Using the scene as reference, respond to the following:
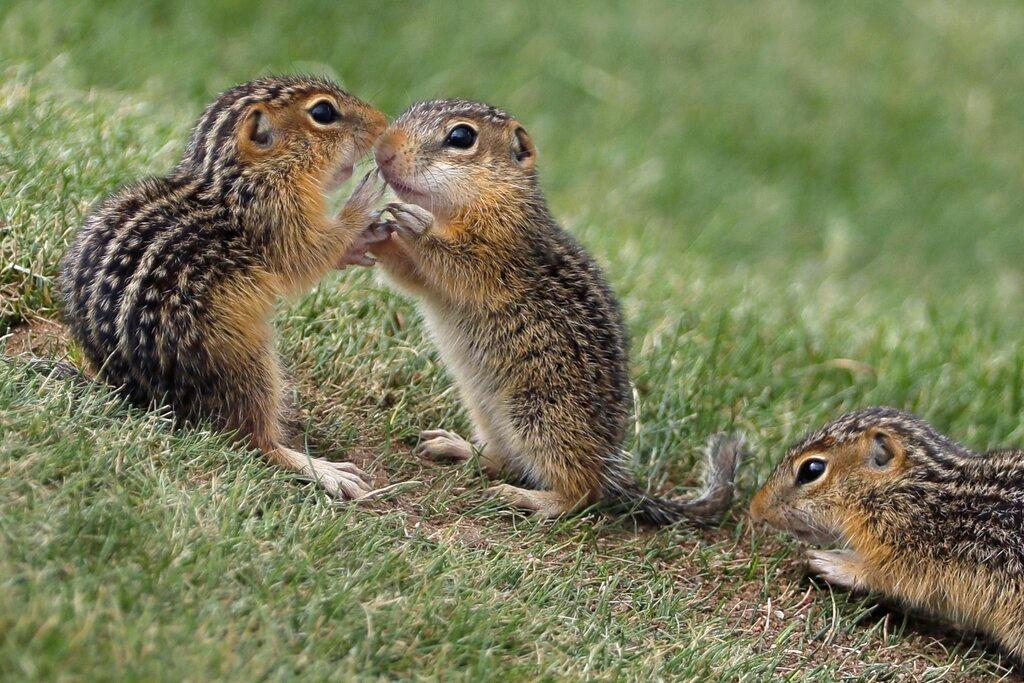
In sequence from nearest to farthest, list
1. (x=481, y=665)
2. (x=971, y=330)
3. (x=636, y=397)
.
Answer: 1. (x=481, y=665)
2. (x=636, y=397)
3. (x=971, y=330)

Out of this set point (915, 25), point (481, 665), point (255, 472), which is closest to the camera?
point (481, 665)

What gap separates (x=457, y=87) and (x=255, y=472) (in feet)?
24.9

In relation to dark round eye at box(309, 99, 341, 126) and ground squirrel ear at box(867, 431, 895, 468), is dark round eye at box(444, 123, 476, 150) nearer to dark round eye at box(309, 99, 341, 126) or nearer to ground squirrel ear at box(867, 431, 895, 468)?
dark round eye at box(309, 99, 341, 126)

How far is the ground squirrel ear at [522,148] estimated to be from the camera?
6176 mm

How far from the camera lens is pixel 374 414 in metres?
5.89

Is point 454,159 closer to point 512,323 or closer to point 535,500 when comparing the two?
point 512,323

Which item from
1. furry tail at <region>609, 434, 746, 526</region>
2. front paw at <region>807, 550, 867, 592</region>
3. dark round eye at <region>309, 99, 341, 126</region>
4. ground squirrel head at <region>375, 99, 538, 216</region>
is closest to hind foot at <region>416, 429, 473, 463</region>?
furry tail at <region>609, 434, 746, 526</region>

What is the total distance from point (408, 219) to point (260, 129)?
2.45ft

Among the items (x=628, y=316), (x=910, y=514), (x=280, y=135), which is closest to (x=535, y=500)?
(x=910, y=514)

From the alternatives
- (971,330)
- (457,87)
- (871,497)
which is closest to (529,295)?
(871,497)

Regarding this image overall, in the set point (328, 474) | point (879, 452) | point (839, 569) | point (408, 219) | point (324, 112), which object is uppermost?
point (324, 112)

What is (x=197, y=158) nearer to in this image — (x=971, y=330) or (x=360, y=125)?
(x=360, y=125)

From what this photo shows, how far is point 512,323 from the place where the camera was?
5777 millimetres

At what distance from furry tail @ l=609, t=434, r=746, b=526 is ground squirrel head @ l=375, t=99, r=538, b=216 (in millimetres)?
1467
